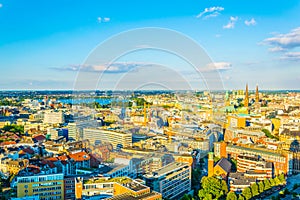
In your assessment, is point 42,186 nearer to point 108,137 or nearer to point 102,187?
point 102,187

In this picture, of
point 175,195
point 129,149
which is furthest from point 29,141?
point 175,195

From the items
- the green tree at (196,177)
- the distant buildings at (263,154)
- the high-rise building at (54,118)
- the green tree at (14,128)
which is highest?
the high-rise building at (54,118)

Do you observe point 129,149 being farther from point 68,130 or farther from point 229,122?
point 229,122

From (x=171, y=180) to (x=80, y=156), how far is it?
267 cm

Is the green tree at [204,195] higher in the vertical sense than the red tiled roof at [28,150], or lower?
lower

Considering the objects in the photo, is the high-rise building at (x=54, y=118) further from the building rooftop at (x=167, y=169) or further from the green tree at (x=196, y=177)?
the building rooftop at (x=167, y=169)

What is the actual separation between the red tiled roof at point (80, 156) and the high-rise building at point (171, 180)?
2238mm

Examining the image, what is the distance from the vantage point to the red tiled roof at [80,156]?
7597mm

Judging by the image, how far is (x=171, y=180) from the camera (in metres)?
6.16

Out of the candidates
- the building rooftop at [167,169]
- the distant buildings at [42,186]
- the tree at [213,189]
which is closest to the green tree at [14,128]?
the distant buildings at [42,186]

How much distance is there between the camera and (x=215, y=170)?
293 inches

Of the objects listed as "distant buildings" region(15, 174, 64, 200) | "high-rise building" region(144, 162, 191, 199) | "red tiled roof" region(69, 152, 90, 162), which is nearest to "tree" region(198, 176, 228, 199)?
"high-rise building" region(144, 162, 191, 199)

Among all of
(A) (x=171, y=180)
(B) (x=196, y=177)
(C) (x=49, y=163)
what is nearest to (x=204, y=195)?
(A) (x=171, y=180)

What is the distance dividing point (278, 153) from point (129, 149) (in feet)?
13.6
